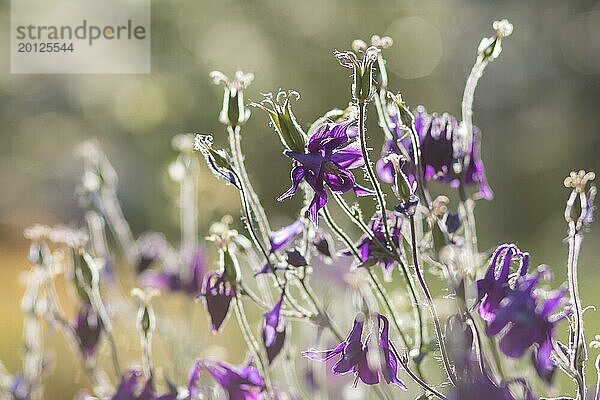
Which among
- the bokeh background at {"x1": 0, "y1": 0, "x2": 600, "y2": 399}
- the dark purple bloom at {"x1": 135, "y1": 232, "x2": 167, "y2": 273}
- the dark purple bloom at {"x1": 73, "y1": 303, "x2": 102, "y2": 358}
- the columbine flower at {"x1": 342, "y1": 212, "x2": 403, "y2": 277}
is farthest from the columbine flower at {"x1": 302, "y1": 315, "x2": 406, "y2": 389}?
the bokeh background at {"x1": 0, "y1": 0, "x2": 600, "y2": 399}

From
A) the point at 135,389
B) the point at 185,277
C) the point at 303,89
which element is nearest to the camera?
the point at 135,389

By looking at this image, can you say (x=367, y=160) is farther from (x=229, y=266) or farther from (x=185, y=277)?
(x=185, y=277)

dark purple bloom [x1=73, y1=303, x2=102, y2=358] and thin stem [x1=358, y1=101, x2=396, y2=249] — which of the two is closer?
thin stem [x1=358, y1=101, x2=396, y2=249]

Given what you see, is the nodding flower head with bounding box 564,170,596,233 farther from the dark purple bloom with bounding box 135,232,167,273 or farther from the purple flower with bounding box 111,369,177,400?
the dark purple bloom with bounding box 135,232,167,273

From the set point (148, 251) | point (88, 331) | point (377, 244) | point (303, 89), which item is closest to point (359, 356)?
point (377, 244)

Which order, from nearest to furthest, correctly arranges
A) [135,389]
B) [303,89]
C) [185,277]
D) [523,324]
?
[523,324] → [135,389] → [185,277] → [303,89]

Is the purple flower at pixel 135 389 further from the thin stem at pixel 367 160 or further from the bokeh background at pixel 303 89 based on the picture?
the bokeh background at pixel 303 89

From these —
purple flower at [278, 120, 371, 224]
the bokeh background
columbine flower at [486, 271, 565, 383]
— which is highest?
the bokeh background

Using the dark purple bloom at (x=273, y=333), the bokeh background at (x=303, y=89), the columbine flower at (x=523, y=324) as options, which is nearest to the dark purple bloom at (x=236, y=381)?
the dark purple bloom at (x=273, y=333)
